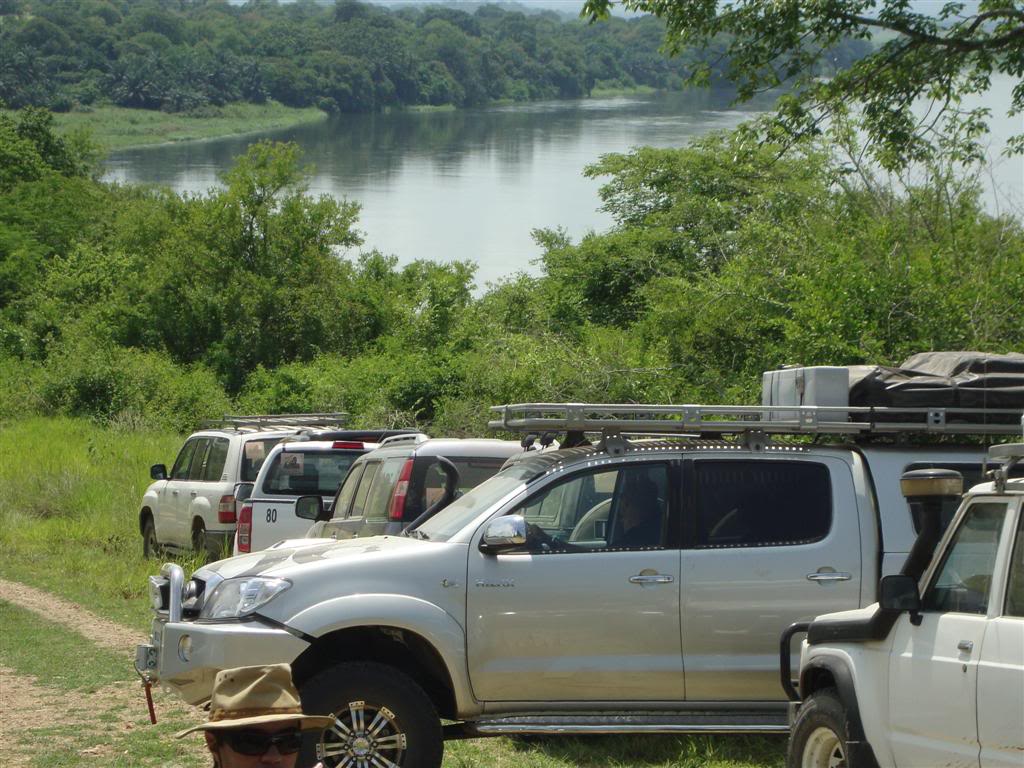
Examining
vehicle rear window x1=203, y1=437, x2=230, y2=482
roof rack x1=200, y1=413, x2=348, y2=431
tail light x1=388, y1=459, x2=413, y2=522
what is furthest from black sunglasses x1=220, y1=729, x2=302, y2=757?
roof rack x1=200, y1=413, x2=348, y2=431

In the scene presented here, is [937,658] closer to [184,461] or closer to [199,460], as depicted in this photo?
[199,460]

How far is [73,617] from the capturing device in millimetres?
13719

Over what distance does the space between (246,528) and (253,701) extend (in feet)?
33.0

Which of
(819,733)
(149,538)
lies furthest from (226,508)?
(819,733)

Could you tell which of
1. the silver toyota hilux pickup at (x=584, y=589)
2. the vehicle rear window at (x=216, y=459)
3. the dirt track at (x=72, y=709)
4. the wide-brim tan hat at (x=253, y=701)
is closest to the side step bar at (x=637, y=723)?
the silver toyota hilux pickup at (x=584, y=589)

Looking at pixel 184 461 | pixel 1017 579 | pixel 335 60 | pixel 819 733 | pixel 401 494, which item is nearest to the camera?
pixel 1017 579

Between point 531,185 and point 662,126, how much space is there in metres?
11.8

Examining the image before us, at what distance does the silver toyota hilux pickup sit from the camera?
6508 millimetres

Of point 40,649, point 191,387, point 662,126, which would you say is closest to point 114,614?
point 40,649

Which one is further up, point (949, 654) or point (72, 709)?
point (949, 654)

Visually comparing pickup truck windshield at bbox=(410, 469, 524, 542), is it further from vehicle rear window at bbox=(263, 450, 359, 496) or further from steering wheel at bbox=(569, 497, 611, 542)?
vehicle rear window at bbox=(263, 450, 359, 496)

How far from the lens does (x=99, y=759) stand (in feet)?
25.6

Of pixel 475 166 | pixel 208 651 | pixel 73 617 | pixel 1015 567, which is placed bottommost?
pixel 73 617

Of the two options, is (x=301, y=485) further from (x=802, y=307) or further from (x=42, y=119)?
(x=42, y=119)
